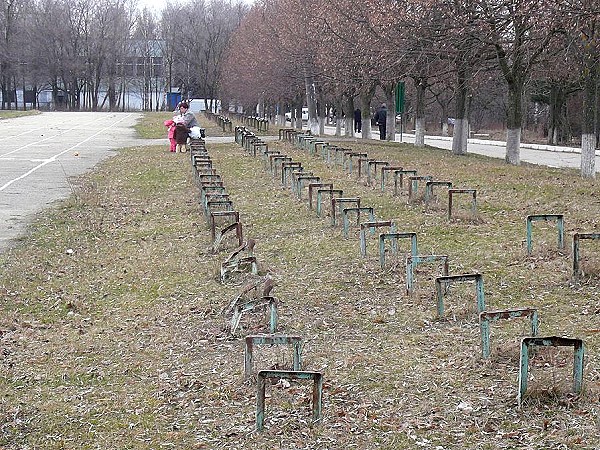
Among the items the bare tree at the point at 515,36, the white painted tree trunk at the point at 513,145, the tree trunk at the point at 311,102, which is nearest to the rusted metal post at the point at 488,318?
the bare tree at the point at 515,36

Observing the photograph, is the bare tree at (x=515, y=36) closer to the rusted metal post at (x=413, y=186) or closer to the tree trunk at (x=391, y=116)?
the rusted metal post at (x=413, y=186)

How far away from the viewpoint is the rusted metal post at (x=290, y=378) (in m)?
5.00

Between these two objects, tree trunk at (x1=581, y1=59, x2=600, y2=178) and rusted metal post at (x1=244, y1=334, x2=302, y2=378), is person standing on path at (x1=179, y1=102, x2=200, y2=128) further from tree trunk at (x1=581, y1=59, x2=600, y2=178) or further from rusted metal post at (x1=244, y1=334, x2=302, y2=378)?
rusted metal post at (x1=244, y1=334, x2=302, y2=378)

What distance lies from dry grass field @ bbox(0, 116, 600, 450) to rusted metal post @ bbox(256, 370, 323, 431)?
0.27 feet

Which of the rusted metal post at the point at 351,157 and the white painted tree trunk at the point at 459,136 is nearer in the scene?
the rusted metal post at the point at 351,157

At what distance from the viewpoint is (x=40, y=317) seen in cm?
832

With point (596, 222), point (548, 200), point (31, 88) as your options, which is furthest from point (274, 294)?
point (31, 88)

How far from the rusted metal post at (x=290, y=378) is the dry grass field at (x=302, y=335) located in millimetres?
81

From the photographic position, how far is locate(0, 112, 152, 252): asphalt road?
15.1 m

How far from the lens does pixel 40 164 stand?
24.2 metres

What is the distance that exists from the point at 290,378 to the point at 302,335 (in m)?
2.02

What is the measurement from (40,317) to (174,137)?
1959cm

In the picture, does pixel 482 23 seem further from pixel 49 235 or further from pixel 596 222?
pixel 49 235

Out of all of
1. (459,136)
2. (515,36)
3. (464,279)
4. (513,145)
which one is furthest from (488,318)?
(459,136)
